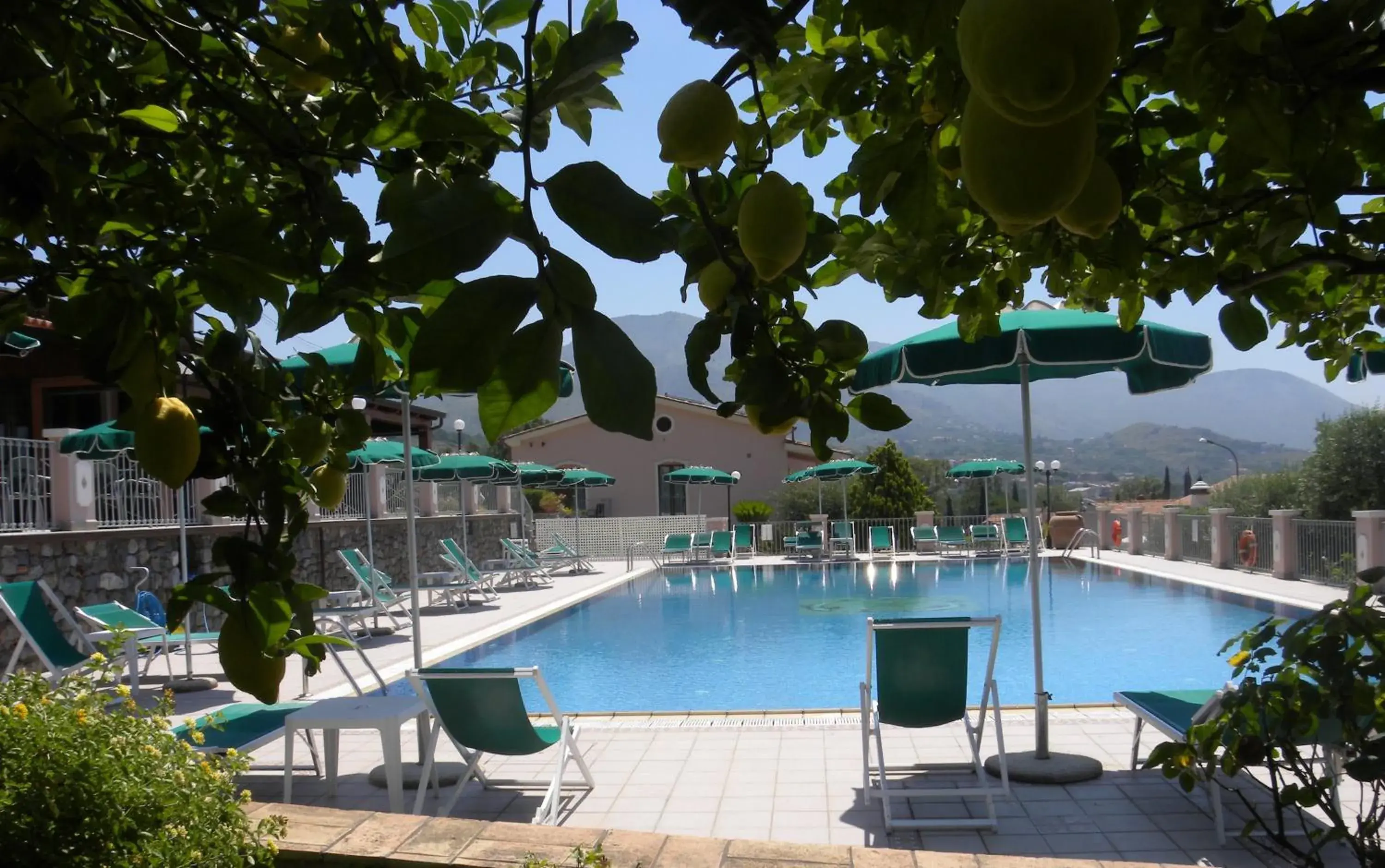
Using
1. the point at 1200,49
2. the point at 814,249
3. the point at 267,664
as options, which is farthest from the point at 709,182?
the point at 267,664

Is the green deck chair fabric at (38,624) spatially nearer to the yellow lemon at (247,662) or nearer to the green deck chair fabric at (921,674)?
the green deck chair fabric at (921,674)

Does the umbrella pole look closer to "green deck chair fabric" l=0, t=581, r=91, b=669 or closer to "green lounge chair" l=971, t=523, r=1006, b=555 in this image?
"green deck chair fabric" l=0, t=581, r=91, b=669

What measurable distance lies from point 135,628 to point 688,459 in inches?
905

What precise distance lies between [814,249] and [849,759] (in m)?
4.81

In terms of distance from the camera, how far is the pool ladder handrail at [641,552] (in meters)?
20.8

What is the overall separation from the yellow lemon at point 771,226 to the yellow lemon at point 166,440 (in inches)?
26.4

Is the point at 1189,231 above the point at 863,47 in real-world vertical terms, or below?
below

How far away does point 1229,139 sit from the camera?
0.96m

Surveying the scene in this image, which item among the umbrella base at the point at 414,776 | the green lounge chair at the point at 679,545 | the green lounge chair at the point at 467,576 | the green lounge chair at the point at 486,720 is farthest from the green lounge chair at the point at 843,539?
the green lounge chair at the point at 486,720

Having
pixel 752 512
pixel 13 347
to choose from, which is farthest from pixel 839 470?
pixel 13 347

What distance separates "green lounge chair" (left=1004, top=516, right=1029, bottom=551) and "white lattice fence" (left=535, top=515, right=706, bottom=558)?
6.97 metres

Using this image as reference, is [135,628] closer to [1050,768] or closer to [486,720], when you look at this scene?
[486,720]

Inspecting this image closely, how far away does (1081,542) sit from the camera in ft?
70.3

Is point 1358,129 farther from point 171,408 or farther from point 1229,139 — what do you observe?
point 171,408
